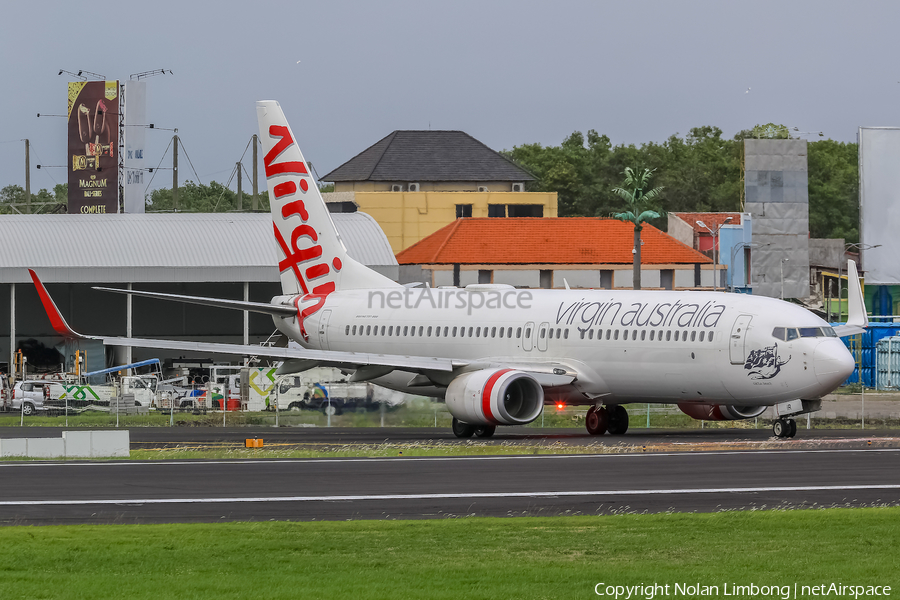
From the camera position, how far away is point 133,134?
84375 mm

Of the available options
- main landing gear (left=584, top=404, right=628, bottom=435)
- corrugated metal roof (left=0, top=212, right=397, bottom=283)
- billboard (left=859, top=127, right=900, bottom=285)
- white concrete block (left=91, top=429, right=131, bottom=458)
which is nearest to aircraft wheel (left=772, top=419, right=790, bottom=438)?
main landing gear (left=584, top=404, right=628, bottom=435)

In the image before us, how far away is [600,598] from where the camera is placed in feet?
39.9

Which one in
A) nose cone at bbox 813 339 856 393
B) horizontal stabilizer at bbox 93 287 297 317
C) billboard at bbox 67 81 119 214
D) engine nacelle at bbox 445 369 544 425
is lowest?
engine nacelle at bbox 445 369 544 425

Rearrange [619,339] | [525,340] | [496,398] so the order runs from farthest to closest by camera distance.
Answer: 1. [525,340]
2. [619,339]
3. [496,398]

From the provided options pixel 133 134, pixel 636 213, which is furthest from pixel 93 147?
pixel 636 213

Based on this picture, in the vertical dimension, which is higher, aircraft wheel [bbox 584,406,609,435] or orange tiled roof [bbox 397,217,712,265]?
orange tiled roof [bbox 397,217,712,265]

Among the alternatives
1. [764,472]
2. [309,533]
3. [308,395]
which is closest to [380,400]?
[308,395]

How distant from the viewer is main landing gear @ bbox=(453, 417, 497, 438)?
1425 inches

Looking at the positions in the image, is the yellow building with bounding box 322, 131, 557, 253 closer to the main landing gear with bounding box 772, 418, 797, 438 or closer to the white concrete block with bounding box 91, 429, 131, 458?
the main landing gear with bounding box 772, 418, 797, 438

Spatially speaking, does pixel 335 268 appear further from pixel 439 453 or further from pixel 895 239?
pixel 895 239

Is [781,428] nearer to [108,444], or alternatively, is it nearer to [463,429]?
[463,429]

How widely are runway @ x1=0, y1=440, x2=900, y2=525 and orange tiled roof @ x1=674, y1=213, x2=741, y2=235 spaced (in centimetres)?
7663

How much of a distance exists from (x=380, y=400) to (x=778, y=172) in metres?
58.0

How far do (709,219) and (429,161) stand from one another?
2756cm
